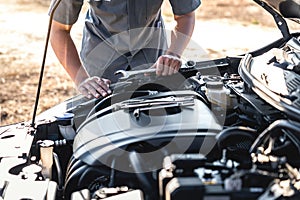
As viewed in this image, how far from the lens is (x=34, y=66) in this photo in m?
5.26

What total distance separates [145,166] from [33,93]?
320 centimetres

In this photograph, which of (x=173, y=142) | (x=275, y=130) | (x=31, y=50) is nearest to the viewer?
(x=275, y=130)

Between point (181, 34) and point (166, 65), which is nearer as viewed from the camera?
point (166, 65)

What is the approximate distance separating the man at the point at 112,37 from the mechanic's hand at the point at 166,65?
302 mm

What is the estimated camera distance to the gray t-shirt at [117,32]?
7.12 feet

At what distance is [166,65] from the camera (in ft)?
6.02

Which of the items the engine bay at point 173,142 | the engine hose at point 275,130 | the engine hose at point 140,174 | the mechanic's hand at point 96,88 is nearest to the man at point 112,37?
the mechanic's hand at point 96,88

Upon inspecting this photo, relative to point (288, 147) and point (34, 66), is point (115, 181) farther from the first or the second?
point (34, 66)

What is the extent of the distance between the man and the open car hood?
47 centimetres

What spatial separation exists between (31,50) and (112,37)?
3.72m

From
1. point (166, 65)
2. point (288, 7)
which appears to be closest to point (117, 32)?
point (166, 65)

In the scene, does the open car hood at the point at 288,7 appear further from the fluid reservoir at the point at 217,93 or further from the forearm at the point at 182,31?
the forearm at the point at 182,31

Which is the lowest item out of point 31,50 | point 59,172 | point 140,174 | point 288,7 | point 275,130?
point 31,50

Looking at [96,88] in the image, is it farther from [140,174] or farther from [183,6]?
[183,6]
